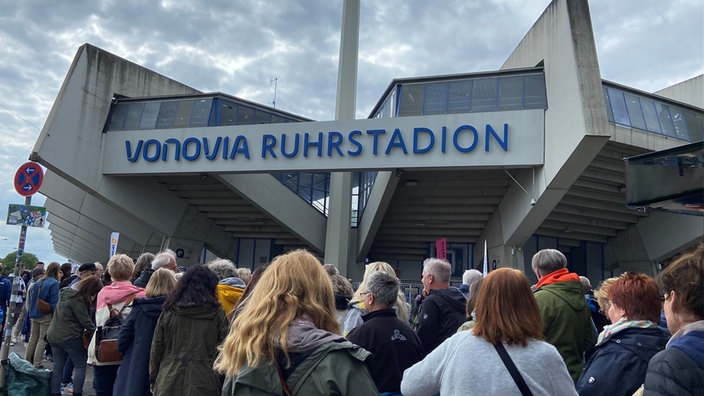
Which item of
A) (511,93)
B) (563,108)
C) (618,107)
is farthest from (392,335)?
(511,93)

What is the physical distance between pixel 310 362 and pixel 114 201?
818 inches

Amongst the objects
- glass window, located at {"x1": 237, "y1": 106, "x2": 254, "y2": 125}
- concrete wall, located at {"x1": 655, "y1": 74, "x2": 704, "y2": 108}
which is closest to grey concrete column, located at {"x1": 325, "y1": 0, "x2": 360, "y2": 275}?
glass window, located at {"x1": 237, "y1": 106, "x2": 254, "y2": 125}

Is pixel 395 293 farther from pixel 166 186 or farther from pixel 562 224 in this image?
pixel 166 186

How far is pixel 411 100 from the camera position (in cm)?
1788

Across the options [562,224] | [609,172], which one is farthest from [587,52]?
[562,224]

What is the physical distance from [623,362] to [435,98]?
49.9 ft

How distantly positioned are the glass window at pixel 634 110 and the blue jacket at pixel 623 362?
45.9ft

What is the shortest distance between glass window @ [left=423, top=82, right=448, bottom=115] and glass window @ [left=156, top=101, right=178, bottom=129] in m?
9.42

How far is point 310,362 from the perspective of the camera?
88.7 inches

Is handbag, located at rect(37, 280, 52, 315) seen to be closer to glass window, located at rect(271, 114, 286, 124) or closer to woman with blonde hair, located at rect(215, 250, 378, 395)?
woman with blonde hair, located at rect(215, 250, 378, 395)

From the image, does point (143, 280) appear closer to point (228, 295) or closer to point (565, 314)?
point (228, 295)

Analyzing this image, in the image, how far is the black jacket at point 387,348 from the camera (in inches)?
141

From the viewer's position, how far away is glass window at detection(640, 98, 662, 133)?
15789mm

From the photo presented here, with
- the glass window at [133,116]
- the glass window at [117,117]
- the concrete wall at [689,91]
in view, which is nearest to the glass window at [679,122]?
the concrete wall at [689,91]
